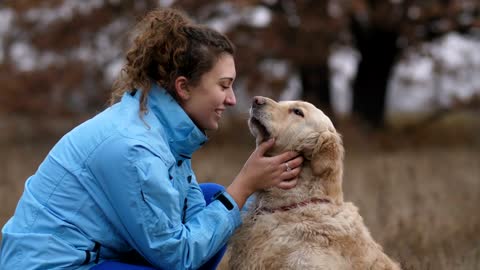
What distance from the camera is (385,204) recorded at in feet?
20.3

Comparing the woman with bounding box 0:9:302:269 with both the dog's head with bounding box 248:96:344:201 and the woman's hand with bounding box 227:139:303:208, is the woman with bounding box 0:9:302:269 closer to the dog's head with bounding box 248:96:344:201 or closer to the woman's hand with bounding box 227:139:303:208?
the woman's hand with bounding box 227:139:303:208

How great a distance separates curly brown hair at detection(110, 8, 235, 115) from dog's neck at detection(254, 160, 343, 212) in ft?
2.34

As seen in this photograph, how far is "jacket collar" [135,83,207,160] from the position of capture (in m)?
2.73

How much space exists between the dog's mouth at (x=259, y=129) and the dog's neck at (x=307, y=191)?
0.80 ft

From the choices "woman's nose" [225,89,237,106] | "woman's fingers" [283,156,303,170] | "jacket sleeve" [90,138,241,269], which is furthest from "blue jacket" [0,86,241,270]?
"woman's fingers" [283,156,303,170]

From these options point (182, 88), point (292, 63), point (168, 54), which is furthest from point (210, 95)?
point (292, 63)

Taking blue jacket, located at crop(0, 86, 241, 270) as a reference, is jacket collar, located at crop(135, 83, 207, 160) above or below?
above

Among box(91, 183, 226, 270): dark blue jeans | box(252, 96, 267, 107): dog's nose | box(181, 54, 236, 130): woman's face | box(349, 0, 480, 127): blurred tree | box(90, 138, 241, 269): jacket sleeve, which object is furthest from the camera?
box(349, 0, 480, 127): blurred tree

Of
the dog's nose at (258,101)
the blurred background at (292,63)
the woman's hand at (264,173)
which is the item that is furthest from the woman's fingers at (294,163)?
the blurred background at (292,63)

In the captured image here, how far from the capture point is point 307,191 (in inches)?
123

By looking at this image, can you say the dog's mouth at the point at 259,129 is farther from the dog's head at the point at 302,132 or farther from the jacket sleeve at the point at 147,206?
the jacket sleeve at the point at 147,206

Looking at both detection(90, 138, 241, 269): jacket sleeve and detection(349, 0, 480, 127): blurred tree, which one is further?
detection(349, 0, 480, 127): blurred tree

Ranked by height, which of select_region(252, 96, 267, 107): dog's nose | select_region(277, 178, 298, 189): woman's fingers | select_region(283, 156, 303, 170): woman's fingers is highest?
select_region(252, 96, 267, 107): dog's nose

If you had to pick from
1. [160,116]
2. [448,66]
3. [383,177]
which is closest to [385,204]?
[383,177]
